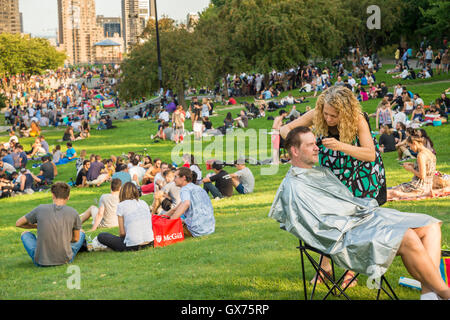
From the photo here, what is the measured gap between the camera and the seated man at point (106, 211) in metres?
10.4

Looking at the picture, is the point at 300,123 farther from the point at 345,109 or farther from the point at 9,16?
the point at 9,16

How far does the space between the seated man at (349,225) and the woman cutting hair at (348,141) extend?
264 mm

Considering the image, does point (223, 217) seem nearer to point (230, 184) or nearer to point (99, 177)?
point (230, 184)

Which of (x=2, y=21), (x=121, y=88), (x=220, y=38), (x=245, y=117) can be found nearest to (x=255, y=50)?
(x=220, y=38)

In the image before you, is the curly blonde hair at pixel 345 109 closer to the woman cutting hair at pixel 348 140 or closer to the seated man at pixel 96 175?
the woman cutting hair at pixel 348 140

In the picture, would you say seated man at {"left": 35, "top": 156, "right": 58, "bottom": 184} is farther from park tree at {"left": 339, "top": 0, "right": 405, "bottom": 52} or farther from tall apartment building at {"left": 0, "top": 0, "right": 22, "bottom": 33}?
tall apartment building at {"left": 0, "top": 0, "right": 22, "bottom": 33}

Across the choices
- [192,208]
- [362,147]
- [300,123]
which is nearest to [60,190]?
[192,208]

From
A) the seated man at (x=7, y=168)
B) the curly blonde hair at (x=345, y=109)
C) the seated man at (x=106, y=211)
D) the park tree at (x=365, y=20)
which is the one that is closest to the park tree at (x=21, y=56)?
the park tree at (x=365, y=20)

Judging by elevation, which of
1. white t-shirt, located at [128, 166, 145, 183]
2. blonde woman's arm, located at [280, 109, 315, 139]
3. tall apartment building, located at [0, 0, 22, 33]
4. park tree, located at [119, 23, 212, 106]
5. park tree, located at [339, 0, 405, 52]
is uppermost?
tall apartment building, located at [0, 0, 22, 33]

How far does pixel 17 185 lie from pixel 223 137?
893 centimetres

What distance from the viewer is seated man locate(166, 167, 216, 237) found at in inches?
360

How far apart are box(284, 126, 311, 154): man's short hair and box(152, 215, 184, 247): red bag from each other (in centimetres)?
433

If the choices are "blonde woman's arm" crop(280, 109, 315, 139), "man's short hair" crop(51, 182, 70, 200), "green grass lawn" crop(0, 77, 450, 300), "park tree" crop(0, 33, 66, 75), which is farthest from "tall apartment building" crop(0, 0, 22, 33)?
"blonde woman's arm" crop(280, 109, 315, 139)

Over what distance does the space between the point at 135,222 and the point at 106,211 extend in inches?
107
